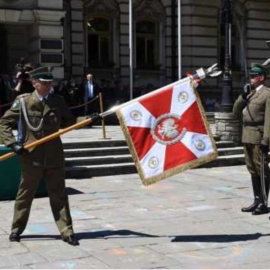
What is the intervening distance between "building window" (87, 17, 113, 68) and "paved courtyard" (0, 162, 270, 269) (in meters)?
18.7

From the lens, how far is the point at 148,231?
8039 millimetres

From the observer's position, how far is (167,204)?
10.0 meters

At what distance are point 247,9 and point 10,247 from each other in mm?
28168

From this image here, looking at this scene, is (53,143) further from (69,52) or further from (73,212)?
(69,52)

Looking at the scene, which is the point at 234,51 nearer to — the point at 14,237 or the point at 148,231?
the point at 148,231

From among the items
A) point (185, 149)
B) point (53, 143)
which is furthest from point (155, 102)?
Result: point (53, 143)

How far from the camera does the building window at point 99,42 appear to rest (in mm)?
30125

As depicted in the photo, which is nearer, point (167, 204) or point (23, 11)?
point (167, 204)

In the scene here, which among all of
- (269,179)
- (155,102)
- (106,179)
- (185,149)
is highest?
(155,102)

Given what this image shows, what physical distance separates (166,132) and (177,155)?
310 mm

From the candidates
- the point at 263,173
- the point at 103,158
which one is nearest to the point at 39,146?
the point at 263,173

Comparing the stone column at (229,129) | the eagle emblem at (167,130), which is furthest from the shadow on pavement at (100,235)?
the stone column at (229,129)

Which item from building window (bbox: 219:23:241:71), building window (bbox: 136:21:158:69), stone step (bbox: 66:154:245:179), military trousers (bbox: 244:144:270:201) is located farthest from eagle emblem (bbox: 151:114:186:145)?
building window (bbox: 219:23:241:71)

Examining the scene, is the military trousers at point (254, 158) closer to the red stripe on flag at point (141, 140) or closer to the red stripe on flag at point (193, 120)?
the red stripe on flag at point (193, 120)
